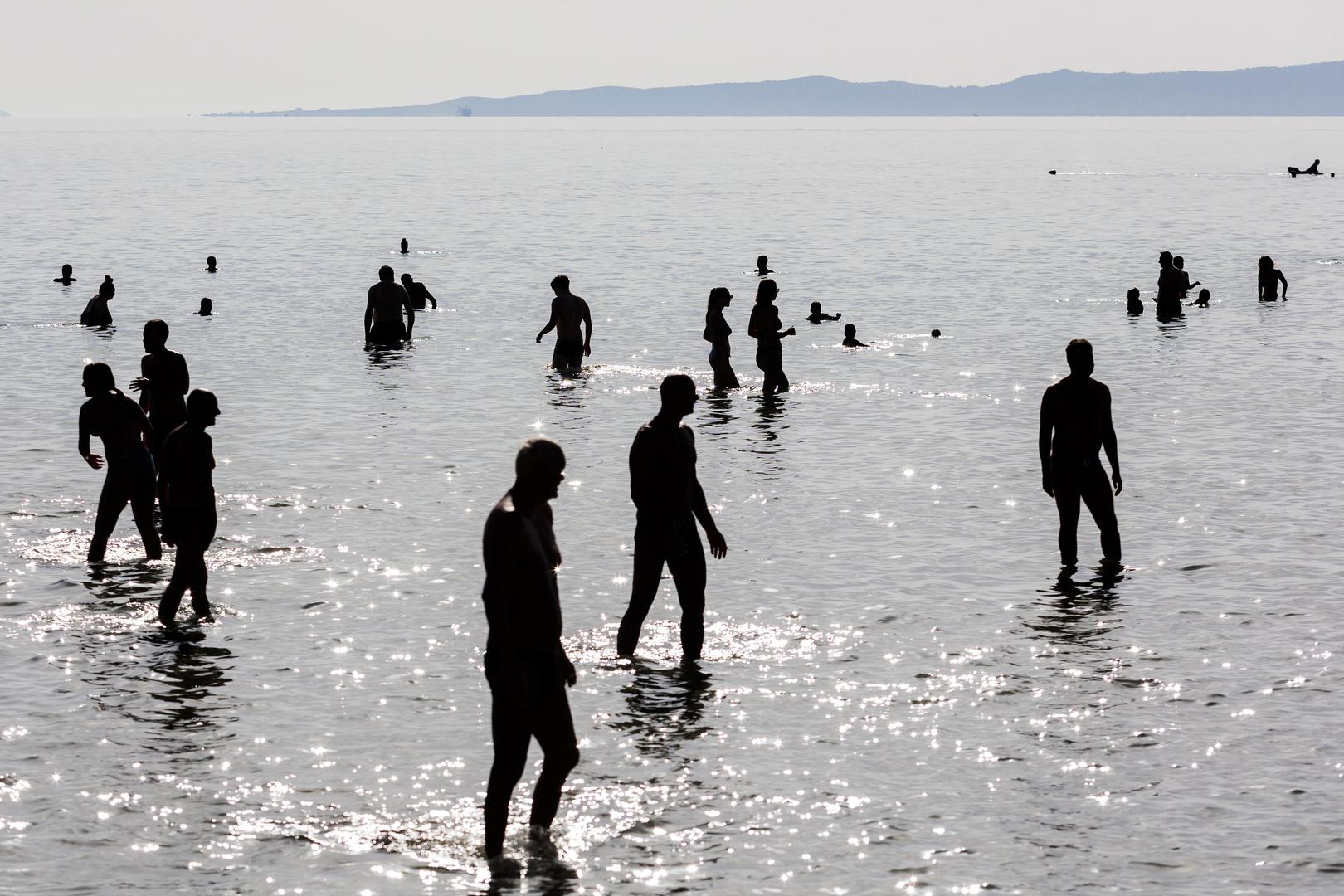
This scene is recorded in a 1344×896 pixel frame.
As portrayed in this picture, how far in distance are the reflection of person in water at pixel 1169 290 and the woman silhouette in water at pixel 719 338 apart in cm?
1502

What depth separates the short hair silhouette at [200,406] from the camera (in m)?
13.1

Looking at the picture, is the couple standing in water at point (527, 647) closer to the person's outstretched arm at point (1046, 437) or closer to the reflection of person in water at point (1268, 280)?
the person's outstretched arm at point (1046, 437)

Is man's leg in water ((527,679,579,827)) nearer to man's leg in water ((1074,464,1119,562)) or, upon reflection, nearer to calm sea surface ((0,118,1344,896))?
calm sea surface ((0,118,1344,896))

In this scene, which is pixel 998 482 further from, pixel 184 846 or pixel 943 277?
pixel 943 277

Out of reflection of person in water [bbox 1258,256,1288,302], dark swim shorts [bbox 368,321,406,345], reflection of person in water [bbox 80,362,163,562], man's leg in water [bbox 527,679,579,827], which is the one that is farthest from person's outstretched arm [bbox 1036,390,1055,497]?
reflection of person in water [bbox 1258,256,1288,302]

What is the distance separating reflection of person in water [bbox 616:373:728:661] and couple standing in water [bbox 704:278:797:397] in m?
13.4

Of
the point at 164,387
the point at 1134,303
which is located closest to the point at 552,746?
the point at 164,387

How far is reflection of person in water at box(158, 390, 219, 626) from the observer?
13.2 m

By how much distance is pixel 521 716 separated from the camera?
878 centimetres

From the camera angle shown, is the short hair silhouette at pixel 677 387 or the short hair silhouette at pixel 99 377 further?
the short hair silhouette at pixel 99 377

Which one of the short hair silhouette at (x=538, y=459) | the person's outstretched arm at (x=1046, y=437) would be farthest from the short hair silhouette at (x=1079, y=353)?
the short hair silhouette at (x=538, y=459)

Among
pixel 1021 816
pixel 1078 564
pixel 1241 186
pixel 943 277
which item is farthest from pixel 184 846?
pixel 1241 186

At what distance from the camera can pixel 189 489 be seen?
13.2 meters

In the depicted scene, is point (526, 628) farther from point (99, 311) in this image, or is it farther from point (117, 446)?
point (99, 311)
